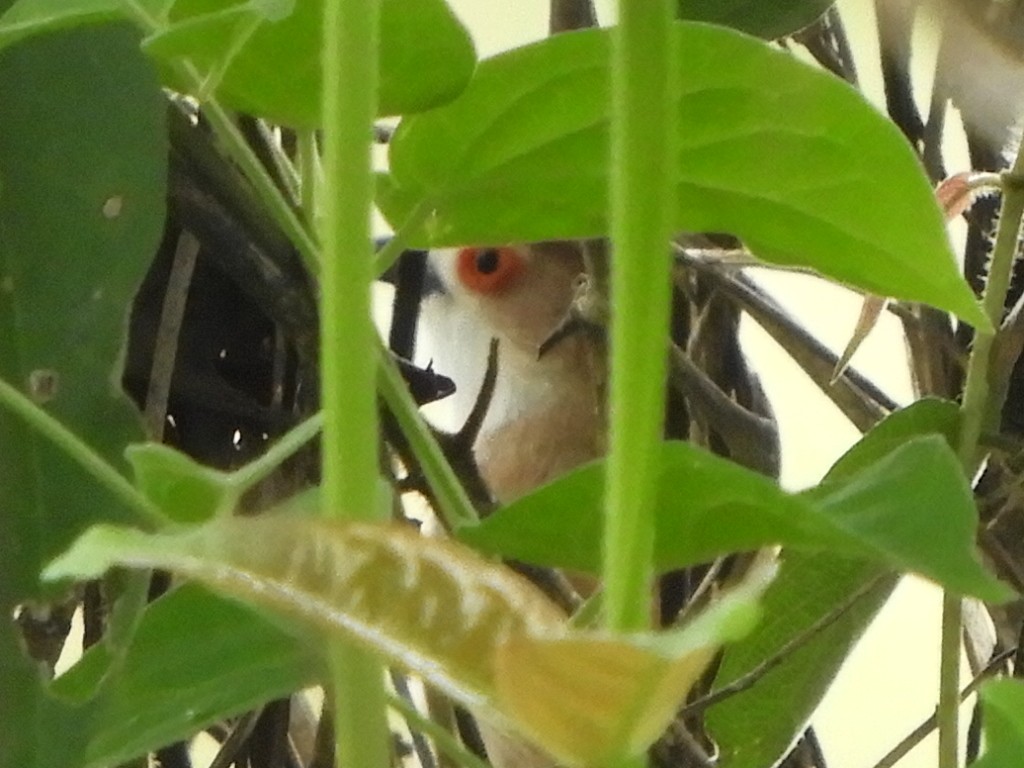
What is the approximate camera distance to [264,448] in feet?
1.39

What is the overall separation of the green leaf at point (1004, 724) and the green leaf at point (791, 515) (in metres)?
0.04

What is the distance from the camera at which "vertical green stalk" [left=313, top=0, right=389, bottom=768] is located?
18cm

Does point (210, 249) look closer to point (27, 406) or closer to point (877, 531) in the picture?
point (27, 406)

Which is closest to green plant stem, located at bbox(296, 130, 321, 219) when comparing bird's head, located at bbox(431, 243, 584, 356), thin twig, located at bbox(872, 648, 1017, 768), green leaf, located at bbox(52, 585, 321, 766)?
green leaf, located at bbox(52, 585, 321, 766)

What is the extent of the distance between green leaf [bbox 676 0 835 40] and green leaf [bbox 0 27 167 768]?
17cm

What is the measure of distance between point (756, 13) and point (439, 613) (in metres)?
0.29

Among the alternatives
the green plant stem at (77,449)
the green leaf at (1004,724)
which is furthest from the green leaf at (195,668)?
the green leaf at (1004,724)

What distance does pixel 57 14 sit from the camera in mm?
249

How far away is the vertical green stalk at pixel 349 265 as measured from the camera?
18cm

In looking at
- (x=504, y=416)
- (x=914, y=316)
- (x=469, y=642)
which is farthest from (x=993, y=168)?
(x=469, y=642)

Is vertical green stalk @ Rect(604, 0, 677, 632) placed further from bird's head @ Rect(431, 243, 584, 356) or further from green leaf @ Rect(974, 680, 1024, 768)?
bird's head @ Rect(431, 243, 584, 356)

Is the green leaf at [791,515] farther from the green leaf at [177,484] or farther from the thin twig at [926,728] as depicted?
the thin twig at [926,728]

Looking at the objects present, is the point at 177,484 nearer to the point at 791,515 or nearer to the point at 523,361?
the point at 791,515

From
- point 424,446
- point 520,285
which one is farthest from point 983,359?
point 520,285
